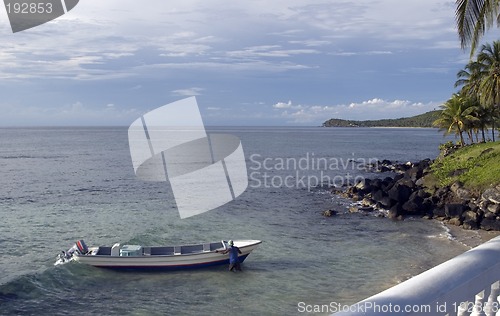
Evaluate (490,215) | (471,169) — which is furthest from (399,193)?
(490,215)

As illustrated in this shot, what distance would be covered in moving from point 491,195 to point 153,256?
17.0 metres

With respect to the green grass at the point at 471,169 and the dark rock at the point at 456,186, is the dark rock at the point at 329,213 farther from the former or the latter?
the green grass at the point at 471,169

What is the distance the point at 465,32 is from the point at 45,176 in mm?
40358

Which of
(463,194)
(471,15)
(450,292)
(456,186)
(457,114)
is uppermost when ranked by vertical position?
(471,15)

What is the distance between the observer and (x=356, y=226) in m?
23.9

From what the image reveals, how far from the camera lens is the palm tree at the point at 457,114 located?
42.0 metres

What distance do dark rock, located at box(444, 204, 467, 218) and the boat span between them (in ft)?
39.1

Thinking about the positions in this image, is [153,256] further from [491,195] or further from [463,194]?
[463,194]

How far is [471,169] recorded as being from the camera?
29.0m

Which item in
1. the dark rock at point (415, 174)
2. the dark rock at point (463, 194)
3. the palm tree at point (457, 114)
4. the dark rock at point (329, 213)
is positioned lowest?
the dark rock at point (329, 213)

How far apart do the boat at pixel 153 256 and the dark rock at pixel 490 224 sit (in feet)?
37.7

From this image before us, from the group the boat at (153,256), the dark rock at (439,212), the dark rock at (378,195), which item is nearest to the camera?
the boat at (153,256)

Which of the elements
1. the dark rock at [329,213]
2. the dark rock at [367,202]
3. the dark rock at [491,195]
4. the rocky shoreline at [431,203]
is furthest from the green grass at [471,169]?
the dark rock at [329,213]

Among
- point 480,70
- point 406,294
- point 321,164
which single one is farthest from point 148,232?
point 321,164
